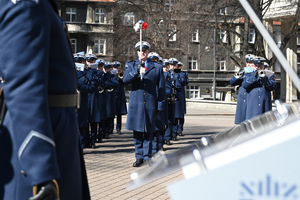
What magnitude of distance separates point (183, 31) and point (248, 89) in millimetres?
23944

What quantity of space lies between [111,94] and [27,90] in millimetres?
11454

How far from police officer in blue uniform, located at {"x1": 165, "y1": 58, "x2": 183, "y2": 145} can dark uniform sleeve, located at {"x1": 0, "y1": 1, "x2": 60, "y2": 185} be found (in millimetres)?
9173

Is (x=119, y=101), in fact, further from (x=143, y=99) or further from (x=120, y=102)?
(x=143, y=99)

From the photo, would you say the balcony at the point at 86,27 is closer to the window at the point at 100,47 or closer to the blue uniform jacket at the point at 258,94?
the window at the point at 100,47

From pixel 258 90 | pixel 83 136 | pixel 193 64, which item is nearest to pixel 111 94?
pixel 83 136

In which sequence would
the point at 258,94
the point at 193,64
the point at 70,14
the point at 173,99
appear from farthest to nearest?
the point at 193,64
the point at 70,14
the point at 173,99
the point at 258,94

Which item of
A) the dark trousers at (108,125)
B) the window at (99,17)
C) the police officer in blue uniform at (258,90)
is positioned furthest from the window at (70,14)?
the police officer in blue uniform at (258,90)

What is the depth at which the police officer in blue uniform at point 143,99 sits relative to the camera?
8023 mm

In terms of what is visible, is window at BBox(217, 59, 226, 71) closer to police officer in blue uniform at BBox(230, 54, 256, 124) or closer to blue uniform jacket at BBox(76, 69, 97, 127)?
blue uniform jacket at BBox(76, 69, 97, 127)

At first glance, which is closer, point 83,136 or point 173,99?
point 83,136

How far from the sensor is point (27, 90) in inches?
79.9

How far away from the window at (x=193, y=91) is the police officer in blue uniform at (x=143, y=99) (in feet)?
147

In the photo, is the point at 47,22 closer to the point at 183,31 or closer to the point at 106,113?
the point at 106,113

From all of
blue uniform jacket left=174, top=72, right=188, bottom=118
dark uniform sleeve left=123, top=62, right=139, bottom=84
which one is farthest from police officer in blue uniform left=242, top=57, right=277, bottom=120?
blue uniform jacket left=174, top=72, right=188, bottom=118
